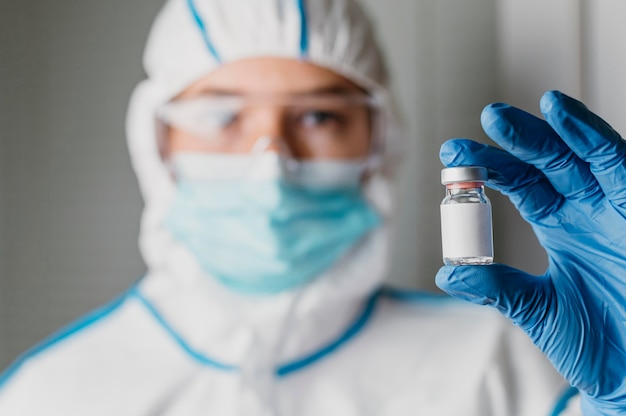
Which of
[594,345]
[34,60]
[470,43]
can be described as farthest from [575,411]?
[34,60]

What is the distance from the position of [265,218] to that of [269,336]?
0.78ft

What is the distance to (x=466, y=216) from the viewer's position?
742 mm

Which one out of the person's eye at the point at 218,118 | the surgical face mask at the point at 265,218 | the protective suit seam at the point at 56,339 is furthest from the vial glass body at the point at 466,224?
the protective suit seam at the point at 56,339

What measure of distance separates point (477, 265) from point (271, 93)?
2.23 ft

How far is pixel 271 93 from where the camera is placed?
133 cm

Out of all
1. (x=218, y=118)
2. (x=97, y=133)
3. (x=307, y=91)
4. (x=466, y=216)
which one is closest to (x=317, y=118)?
(x=307, y=91)

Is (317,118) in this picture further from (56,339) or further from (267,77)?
(56,339)

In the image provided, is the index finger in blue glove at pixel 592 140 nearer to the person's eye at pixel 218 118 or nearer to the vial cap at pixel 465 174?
the vial cap at pixel 465 174

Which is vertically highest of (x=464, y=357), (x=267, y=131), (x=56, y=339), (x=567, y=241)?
(x=267, y=131)

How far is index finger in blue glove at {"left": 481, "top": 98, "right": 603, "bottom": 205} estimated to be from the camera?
2.54ft

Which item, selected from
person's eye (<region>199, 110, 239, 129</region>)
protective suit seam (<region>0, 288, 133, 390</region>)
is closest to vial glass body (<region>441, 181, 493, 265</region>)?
person's eye (<region>199, 110, 239, 129</region>)

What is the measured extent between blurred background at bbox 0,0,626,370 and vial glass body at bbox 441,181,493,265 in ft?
3.04

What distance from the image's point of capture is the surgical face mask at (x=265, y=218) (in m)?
1.31

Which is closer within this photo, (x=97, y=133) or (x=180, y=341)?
(x=180, y=341)
